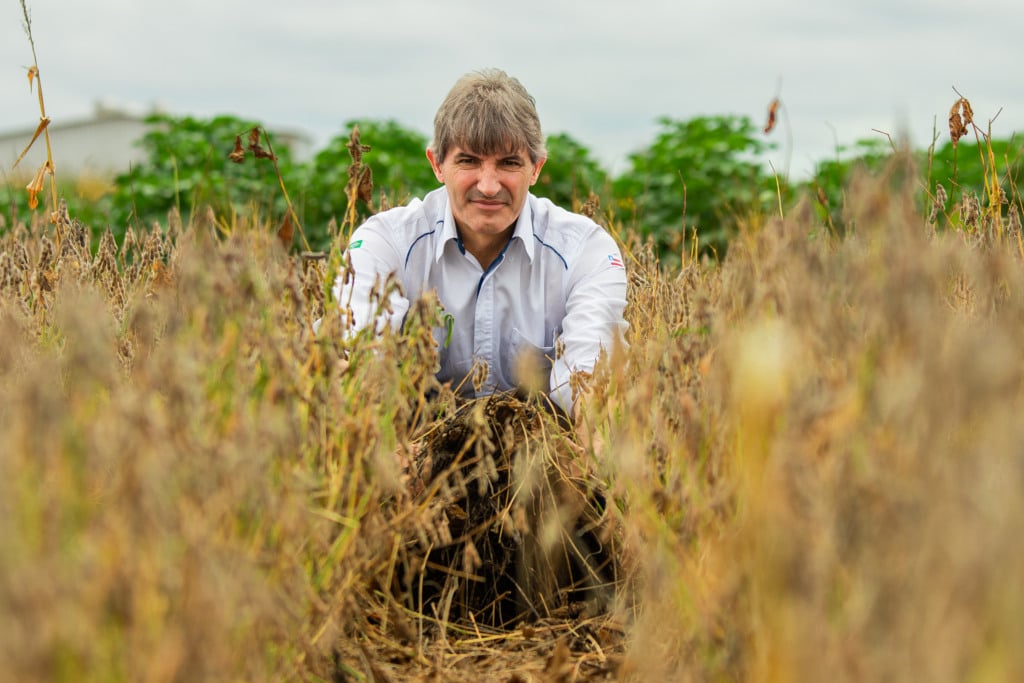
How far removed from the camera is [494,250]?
318 cm

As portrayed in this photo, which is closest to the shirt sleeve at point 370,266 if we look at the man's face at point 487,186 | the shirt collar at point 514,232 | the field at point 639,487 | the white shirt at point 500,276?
the white shirt at point 500,276

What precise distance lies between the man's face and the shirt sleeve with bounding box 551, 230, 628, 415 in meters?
0.30

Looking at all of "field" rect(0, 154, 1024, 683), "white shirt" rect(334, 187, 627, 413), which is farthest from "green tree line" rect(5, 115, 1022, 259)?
"field" rect(0, 154, 1024, 683)

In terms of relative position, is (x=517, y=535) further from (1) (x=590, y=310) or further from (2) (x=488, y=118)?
→ (2) (x=488, y=118)

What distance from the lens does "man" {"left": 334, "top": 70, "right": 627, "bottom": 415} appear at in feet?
9.51

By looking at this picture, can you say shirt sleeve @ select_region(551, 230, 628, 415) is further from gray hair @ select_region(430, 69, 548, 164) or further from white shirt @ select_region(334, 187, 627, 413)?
gray hair @ select_region(430, 69, 548, 164)

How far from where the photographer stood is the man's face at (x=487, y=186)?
2.93 metres

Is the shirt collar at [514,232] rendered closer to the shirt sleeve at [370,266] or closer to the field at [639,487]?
the shirt sleeve at [370,266]

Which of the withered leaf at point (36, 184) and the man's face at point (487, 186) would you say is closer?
the withered leaf at point (36, 184)

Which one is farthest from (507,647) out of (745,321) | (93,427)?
(93,427)

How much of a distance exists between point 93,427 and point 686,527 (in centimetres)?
91

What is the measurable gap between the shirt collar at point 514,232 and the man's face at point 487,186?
0.24 ft

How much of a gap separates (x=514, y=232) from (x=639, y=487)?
1492mm

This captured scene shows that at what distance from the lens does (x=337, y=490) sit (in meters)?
1.62
